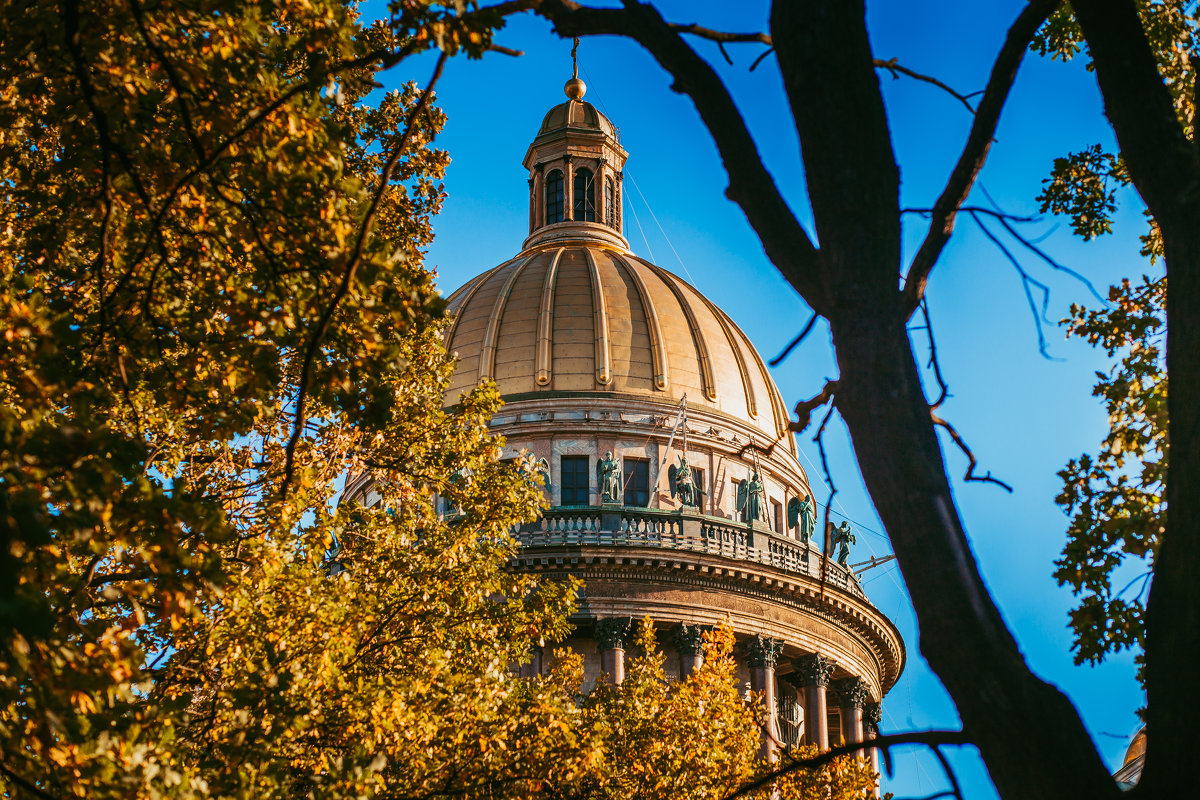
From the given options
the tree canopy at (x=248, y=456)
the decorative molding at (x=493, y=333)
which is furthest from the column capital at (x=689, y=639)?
the tree canopy at (x=248, y=456)

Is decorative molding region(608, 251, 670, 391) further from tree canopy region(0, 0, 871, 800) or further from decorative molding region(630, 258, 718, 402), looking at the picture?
tree canopy region(0, 0, 871, 800)

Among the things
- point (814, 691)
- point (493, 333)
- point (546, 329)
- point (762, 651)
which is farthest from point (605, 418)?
point (814, 691)

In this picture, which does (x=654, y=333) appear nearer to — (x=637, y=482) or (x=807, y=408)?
(x=637, y=482)

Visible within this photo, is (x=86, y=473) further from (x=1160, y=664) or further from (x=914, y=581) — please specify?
(x=1160, y=664)

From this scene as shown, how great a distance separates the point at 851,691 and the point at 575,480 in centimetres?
1385

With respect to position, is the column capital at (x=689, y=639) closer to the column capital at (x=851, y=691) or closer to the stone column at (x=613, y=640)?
the stone column at (x=613, y=640)

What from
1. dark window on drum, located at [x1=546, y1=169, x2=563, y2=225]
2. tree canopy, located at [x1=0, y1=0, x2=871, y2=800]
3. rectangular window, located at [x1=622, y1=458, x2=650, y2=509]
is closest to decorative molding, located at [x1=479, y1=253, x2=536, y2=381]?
rectangular window, located at [x1=622, y1=458, x2=650, y2=509]

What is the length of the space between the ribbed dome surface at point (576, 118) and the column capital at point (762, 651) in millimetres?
32318

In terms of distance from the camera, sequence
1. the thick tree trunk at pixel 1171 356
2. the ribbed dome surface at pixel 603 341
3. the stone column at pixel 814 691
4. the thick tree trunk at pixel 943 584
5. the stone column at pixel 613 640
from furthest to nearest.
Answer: the ribbed dome surface at pixel 603 341 → the stone column at pixel 814 691 → the stone column at pixel 613 640 → the thick tree trunk at pixel 943 584 → the thick tree trunk at pixel 1171 356

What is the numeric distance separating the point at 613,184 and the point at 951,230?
62.5 meters

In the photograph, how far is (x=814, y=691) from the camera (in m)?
46.4

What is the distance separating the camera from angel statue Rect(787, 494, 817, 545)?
52.8m

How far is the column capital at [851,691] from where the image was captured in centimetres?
4906

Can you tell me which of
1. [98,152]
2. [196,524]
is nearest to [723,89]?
[196,524]
